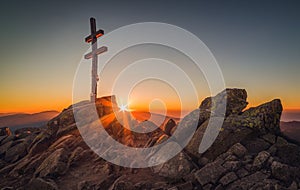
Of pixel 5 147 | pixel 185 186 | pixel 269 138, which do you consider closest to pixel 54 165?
pixel 185 186

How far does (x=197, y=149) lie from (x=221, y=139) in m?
1.86

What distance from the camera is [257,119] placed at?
14.7m

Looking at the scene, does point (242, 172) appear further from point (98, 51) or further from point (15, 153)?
point (15, 153)

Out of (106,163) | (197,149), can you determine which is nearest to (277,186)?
(197,149)

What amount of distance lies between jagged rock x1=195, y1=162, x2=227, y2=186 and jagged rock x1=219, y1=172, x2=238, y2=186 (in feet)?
0.99

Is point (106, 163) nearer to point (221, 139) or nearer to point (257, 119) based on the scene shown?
point (221, 139)

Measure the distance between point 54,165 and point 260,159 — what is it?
15.2 metres

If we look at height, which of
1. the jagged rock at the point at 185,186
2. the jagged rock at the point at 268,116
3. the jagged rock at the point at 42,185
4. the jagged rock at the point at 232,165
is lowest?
the jagged rock at the point at 42,185

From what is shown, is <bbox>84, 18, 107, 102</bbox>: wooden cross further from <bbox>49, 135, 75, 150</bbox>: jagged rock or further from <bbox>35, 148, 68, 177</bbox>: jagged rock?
<bbox>35, 148, 68, 177</bbox>: jagged rock

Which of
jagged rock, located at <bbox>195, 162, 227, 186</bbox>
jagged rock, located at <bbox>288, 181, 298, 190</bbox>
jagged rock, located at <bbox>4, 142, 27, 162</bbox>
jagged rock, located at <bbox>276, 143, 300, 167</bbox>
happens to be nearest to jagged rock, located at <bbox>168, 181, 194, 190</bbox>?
jagged rock, located at <bbox>195, 162, 227, 186</bbox>

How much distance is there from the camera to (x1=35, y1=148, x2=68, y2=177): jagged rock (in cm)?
1557

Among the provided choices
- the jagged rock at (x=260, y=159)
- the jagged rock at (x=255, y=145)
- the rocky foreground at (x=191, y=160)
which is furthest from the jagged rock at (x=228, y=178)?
the jagged rock at (x=255, y=145)

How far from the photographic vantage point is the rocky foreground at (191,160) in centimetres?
1134

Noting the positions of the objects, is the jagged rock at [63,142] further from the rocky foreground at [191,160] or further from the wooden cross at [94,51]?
the wooden cross at [94,51]
